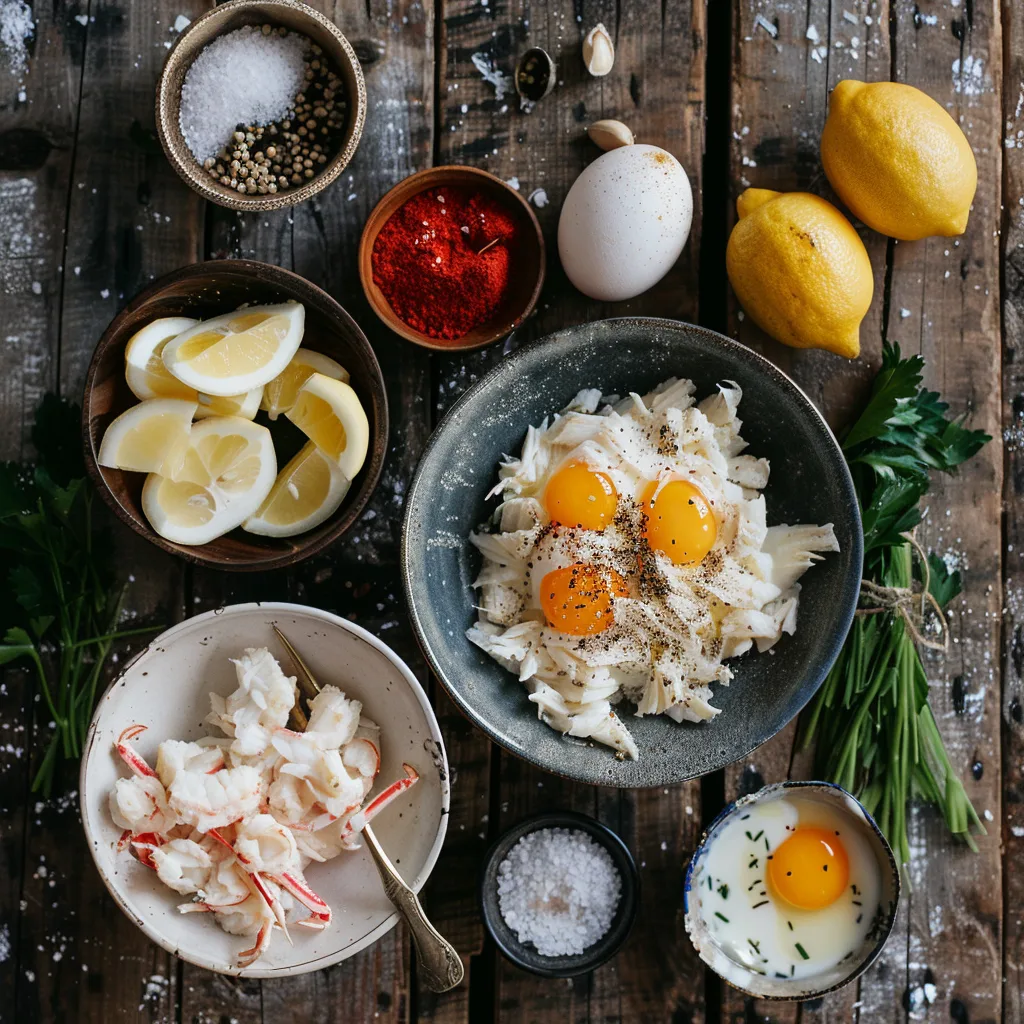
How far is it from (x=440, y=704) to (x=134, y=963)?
772 millimetres

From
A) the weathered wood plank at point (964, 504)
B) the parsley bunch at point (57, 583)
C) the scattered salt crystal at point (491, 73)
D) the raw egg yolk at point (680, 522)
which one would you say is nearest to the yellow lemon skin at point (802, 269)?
the weathered wood plank at point (964, 504)

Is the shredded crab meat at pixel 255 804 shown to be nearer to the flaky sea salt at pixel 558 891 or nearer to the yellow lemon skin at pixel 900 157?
the flaky sea salt at pixel 558 891

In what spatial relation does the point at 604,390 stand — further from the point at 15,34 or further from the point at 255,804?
the point at 15,34

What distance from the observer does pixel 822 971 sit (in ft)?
5.88

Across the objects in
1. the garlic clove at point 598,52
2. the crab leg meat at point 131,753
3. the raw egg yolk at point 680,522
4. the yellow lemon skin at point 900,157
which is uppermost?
the garlic clove at point 598,52

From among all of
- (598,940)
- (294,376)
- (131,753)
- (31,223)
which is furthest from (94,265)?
(598,940)

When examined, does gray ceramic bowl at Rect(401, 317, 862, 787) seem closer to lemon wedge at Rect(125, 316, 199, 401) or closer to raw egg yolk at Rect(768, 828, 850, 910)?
raw egg yolk at Rect(768, 828, 850, 910)

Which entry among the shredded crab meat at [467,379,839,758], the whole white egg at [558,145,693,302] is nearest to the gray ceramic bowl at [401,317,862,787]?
the shredded crab meat at [467,379,839,758]

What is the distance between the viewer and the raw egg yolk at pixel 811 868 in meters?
1.80

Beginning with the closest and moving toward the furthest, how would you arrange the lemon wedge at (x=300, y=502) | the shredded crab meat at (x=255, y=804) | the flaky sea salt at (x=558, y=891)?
the shredded crab meat at (x=255, y=804) → the lemon wedge at (x=300, y=502) → the flaky sea salt at (x=558, y=891)

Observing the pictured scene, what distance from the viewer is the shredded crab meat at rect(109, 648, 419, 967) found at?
1.61 m

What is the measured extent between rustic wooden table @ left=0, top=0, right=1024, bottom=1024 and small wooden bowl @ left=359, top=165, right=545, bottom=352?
0.09 meters

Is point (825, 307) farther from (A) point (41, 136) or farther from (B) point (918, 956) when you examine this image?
(A) point (41, 136)

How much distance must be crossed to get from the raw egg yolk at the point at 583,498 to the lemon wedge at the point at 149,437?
649 millimetres
